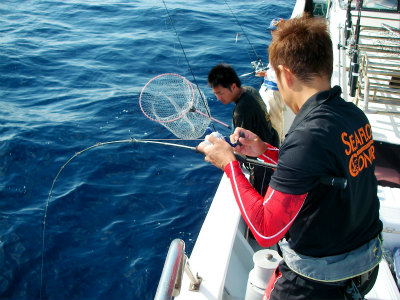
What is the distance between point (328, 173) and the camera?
4.93ft

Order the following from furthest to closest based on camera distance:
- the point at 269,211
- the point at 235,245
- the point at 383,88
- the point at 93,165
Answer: the point at 93,165 < the point at 383,88 < the point at 235,245 < the point at 269,211

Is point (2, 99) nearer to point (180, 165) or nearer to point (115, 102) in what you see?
point (115, 102)

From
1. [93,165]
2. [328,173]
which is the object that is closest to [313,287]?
[328,173]

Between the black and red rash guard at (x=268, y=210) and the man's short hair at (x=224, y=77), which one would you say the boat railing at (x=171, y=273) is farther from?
the man's short hair at (x=224, y=77)

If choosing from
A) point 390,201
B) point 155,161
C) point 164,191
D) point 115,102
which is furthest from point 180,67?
point 390,201

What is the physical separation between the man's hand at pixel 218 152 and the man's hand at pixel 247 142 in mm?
448

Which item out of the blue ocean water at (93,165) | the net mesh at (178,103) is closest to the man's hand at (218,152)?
the net mesh at (178,103)

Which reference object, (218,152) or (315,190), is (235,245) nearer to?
(218,152)

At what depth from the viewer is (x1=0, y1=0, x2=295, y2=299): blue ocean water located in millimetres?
4469

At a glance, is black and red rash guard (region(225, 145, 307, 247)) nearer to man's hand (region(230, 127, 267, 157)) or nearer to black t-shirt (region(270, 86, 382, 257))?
black t-shirt (region(270, 86, 382, 257))

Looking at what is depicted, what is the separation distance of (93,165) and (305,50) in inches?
197

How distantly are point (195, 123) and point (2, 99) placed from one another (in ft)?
17.2

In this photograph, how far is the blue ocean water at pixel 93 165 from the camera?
176 inches

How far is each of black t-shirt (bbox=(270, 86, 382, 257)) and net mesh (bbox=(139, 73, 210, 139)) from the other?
114 inches
